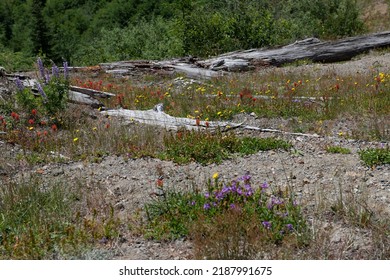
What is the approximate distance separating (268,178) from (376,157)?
156cm

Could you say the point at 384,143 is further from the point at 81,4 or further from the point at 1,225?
the point at 81,4

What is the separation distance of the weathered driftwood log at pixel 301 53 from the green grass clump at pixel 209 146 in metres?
8.88

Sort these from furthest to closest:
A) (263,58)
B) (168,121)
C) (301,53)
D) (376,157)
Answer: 1. (301,53)
2. (263,58)
3. (168,121)
4. (376,157)

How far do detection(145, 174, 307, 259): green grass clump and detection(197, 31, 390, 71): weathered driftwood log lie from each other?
11.0 meters

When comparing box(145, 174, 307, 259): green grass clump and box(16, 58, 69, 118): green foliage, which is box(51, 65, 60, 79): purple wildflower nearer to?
box(16, 58, 69, 118): green foliage

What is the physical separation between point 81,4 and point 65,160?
83.9 meters

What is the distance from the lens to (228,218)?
13.1 ft

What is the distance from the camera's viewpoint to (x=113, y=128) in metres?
7.47

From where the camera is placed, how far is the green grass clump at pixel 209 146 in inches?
244

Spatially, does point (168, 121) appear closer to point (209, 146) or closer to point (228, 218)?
point (209, 146)

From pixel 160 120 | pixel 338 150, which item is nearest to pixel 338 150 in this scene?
pixel 338 150

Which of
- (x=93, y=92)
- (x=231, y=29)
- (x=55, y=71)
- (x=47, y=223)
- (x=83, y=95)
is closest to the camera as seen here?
(x=47, y=223)

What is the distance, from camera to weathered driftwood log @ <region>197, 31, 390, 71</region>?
1544 cm

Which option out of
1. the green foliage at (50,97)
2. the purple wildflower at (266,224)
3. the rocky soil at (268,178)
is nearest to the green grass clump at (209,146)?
the rocky soil at (268,178)
